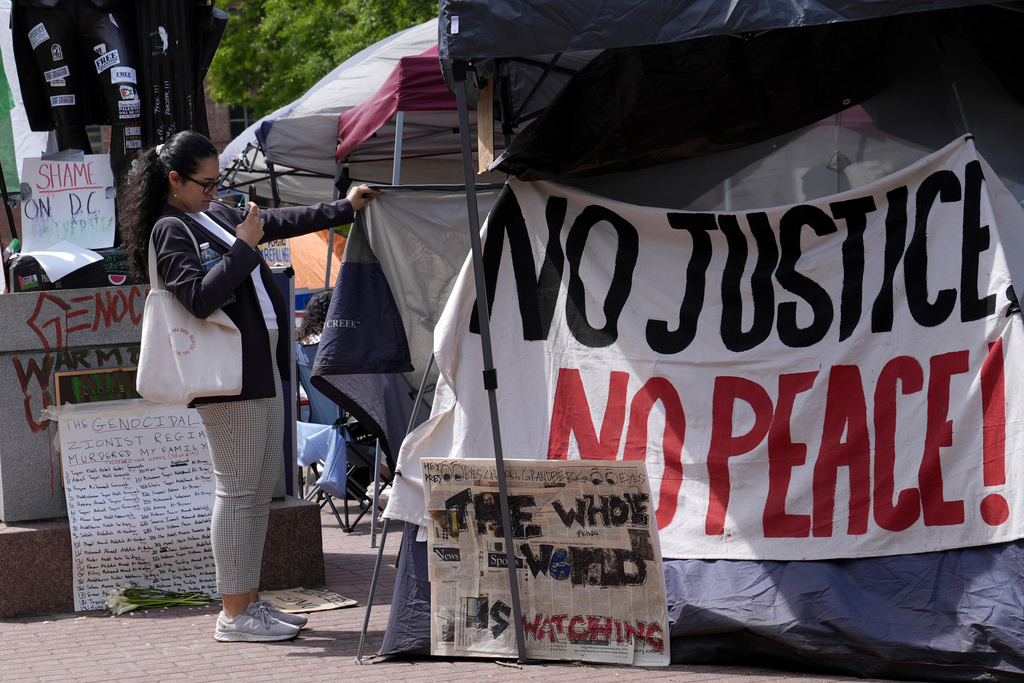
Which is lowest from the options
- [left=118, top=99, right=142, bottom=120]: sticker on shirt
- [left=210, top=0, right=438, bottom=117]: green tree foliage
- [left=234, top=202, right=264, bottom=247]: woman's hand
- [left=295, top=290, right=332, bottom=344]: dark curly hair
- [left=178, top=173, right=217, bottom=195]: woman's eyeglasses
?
[left=295, top=290, right=332, bottom=344]: dark curly hair

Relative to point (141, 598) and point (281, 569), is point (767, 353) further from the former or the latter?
point (141, 598)

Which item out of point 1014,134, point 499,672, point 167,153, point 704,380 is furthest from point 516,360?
point 1014,134

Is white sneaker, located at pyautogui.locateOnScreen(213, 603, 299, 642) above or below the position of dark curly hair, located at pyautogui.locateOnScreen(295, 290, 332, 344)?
below

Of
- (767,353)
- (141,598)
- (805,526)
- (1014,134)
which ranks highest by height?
(1014,134)

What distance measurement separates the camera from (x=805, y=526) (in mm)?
4152

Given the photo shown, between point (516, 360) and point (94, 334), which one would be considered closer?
point (516, 360)

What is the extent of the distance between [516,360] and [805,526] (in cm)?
131

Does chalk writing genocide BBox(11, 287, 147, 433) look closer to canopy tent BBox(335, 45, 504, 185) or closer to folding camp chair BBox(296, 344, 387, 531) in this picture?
folding camp chair BBox(296, 344, 387, 531)

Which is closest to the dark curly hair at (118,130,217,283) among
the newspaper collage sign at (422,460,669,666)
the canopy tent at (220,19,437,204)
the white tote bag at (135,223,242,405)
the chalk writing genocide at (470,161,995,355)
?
the white tote bag at (135,223,242,405)

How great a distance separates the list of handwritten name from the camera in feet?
17.8

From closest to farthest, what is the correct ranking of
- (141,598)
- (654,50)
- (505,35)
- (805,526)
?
(505,35)
(805,526)
(654,50)
(141,598)

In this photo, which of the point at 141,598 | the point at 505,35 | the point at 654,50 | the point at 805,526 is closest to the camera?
the point at 505,35

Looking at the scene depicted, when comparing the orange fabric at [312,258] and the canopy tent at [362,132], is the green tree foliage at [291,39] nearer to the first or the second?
the orange fabric at [312,258]

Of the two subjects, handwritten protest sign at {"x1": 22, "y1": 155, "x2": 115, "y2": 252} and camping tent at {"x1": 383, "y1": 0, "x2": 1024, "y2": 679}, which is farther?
handwritten protest sign at {"x1": 22, "y1": 155, "x2": 115, "y2": 252}
